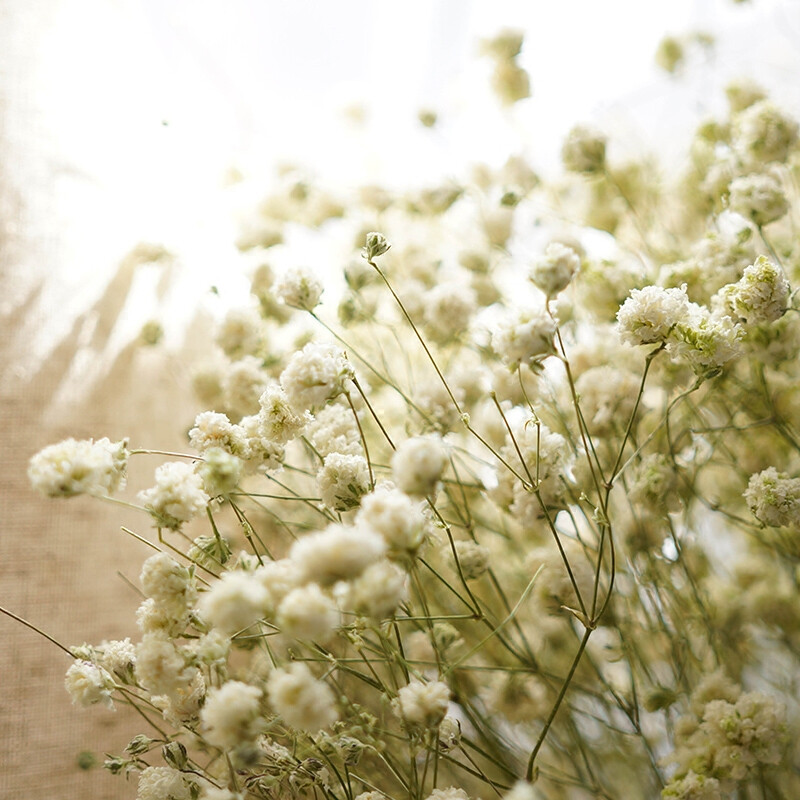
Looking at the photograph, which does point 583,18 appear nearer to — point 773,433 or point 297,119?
point 297,119

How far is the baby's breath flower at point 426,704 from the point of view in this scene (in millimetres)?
475

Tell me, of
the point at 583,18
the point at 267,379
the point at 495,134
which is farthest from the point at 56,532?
the point at 583,18

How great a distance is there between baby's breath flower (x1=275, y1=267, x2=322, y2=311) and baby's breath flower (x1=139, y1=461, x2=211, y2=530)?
0.60 ft

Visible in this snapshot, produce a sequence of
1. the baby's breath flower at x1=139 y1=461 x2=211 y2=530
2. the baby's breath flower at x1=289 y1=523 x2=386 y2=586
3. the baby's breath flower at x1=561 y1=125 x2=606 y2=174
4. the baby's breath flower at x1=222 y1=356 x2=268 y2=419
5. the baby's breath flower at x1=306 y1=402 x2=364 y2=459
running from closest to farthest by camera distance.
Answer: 1. the baby's breath flower at x1=289 y1=523 x2=386 y2=586
2. the baby's breath flower at x1=139 y1=461 x2=211 y2=530
3. the baby's breath flower at x1=306 y1=402 x2=364 y2=459
4. the baby's breath flower at x1=222 y1=356 x2=268 y2=419
5. the baby's breath flower at x1=561 y1=125 x2=606 y2=174

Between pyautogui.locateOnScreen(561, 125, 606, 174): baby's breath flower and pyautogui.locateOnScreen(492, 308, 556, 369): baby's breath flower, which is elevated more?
pyautogui.locateOnScreen(561, 125, 606, 174): baby's breath flower

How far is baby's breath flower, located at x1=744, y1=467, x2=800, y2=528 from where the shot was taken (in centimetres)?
60

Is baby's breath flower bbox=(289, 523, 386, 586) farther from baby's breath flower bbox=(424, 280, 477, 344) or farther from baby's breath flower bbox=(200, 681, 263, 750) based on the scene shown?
baby's breath flower bbox=(424, 280, 477, 344)

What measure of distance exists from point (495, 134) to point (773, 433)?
32.3 inches

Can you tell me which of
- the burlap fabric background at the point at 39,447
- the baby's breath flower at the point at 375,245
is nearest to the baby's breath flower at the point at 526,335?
the baby's breath flower at the point at 375,245

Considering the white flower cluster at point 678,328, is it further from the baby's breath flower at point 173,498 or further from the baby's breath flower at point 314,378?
the baby's breath flower at point 173,498

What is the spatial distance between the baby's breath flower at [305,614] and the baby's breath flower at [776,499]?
40cm

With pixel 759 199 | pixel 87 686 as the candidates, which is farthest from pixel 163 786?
pixel 759 199

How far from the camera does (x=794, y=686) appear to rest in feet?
2.96

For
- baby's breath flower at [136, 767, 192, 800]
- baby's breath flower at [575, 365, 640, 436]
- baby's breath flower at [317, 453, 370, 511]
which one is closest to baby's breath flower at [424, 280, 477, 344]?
baby's breath flower at [575, 365, 640, 436]
